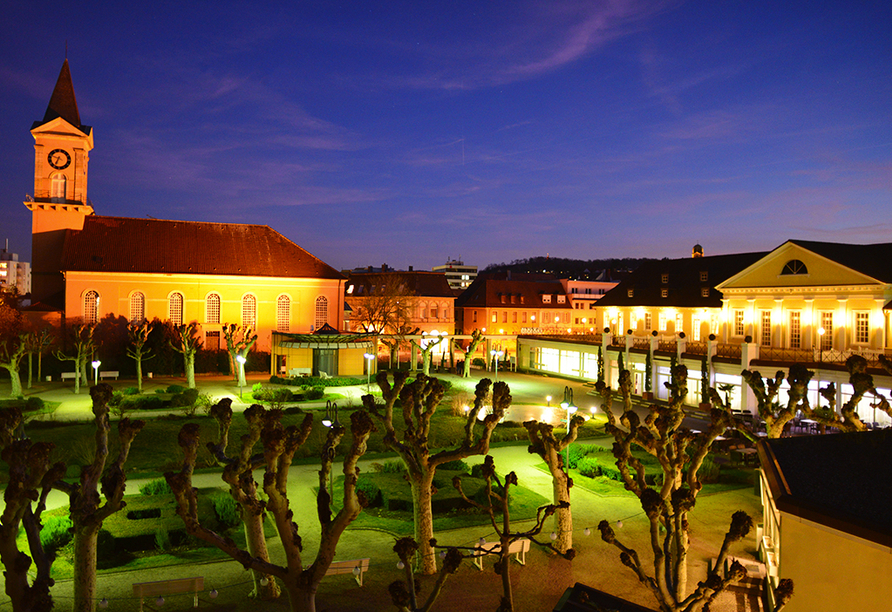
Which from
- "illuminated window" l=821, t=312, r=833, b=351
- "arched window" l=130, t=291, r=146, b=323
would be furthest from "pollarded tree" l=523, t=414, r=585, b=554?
"arched window" l=130, t=291, r=146, b=323

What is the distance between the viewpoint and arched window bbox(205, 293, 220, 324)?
48.9 metres

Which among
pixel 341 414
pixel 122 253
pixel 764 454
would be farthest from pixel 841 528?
pixel 122 253

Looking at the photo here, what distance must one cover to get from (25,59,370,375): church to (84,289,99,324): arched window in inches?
2.6

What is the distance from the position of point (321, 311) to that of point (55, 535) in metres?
39.5

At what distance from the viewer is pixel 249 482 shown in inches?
397

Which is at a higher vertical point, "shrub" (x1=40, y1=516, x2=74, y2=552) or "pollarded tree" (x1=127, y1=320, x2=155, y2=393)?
"pollarded tree" (x1=127, y1=320, x2=155, y2=393)

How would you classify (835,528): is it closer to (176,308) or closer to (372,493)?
(372,493)

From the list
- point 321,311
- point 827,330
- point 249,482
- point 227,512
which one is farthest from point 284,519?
point 321,311

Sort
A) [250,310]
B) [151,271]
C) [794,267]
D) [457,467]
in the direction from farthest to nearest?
[250,310], [151,271], [794,267], [457,467]

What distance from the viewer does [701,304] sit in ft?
128

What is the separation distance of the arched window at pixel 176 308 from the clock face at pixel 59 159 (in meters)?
13.2

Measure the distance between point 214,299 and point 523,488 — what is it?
37637 millimetres

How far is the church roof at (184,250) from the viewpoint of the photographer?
153ft

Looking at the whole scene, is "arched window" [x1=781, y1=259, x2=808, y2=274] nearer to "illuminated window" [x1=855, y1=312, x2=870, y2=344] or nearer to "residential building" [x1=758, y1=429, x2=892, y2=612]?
"illuminated window" [x1=855, y1=312, x2=870, y2=344]
